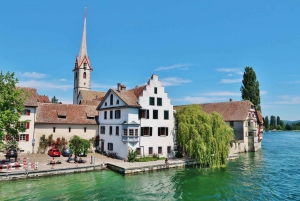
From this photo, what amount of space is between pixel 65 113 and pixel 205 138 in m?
25.7

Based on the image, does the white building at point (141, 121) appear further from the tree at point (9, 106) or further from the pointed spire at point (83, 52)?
the pointed spire at point (83, 52)

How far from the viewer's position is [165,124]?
39.7 meters

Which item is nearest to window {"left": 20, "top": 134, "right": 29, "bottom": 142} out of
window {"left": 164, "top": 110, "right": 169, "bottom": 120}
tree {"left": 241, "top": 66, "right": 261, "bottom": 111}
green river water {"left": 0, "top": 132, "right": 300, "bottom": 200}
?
green river water {"left": 0, "top": 132, "right": 300, "bottom": 200}

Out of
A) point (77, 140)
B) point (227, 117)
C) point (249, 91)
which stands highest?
point (249, 91)

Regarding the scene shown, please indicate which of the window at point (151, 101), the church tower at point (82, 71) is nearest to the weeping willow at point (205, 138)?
the window at point (151, 101)

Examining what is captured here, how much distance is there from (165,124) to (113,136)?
29.0 ft

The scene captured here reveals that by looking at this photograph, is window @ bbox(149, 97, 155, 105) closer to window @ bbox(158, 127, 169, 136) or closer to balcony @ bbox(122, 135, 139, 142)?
window @ bbox(158, 127, 169, 136)

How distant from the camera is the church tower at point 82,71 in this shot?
264ft

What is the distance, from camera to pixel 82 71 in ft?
266

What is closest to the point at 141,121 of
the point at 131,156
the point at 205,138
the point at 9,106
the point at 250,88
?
the point at 131,156

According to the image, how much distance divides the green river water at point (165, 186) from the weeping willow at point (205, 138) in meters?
2.13

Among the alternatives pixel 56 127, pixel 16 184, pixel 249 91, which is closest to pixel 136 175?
pixel 16 184

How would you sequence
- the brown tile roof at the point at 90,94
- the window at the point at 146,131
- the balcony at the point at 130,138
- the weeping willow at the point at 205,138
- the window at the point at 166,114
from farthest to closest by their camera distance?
the brown tile roof at the point at 90,94 < the window at the point at 166,114 < the window at the point at 146,131 < the balcony at the point at 130,138 < the weeping willow at the point at 205,138

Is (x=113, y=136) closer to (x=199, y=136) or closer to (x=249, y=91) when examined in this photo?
(x=199, y=136)
